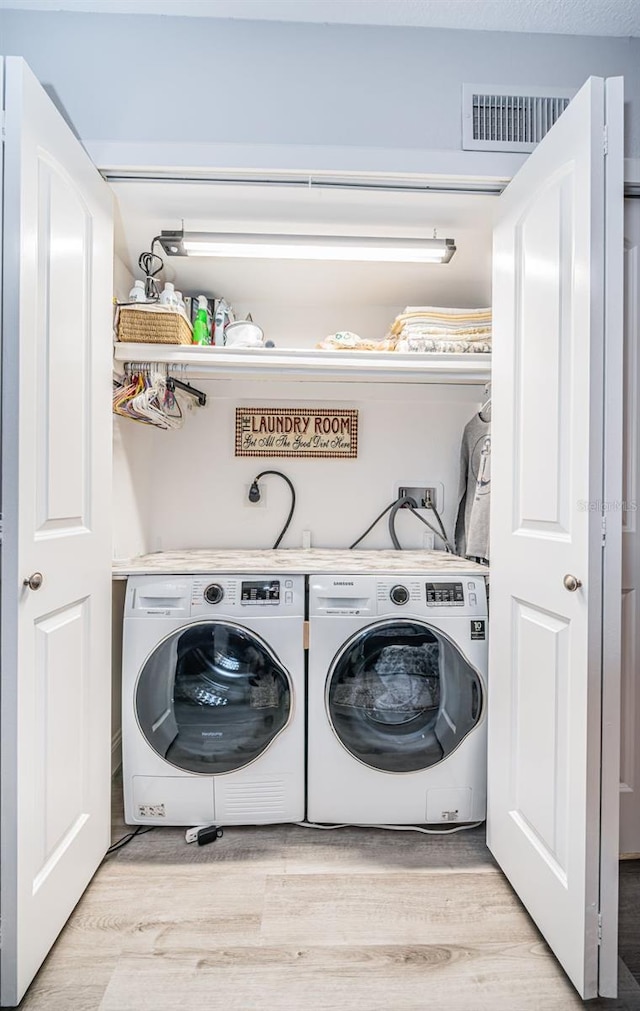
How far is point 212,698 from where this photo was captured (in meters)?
1.81

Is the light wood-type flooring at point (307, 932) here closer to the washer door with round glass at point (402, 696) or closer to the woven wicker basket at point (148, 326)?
the washer door with round glass at point (402, 696)

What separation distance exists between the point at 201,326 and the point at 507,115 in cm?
125

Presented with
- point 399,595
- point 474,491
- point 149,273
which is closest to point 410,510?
point 474,491

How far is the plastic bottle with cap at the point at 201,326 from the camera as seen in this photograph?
2.04 metres

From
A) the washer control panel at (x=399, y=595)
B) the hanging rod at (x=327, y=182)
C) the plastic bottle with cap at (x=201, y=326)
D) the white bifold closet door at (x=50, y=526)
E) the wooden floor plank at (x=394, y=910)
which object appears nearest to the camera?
the white bifold closet door at (x=50, y=526)

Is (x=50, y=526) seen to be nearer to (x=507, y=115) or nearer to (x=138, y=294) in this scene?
(x=138, y=294)

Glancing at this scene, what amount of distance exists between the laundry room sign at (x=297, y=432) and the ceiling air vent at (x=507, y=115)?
3.93 ft

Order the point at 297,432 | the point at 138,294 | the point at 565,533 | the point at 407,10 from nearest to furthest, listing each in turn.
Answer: the point at 565,533 → the point at 407,10 → the point at 138,294 → the point at 297,432

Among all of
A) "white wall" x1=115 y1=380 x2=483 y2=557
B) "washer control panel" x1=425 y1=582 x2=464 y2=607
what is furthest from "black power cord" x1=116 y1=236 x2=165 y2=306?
"washer control panel" x1=425 y1=582 x2=464 y2=607

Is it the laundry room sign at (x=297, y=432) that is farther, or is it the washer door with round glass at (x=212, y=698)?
the laundry room sign at (x=297, y=432)

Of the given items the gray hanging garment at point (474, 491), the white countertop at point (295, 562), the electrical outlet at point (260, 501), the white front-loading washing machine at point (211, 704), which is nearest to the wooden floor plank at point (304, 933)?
the white front-loading washing machine at point (211, 704)

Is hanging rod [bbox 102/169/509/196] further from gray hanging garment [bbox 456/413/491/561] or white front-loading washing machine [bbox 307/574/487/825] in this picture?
white front-loading washing machine [bbox 307/574/487/825]

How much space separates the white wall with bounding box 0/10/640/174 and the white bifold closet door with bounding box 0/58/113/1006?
28 cm

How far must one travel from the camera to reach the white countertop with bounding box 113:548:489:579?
186 centimetres
